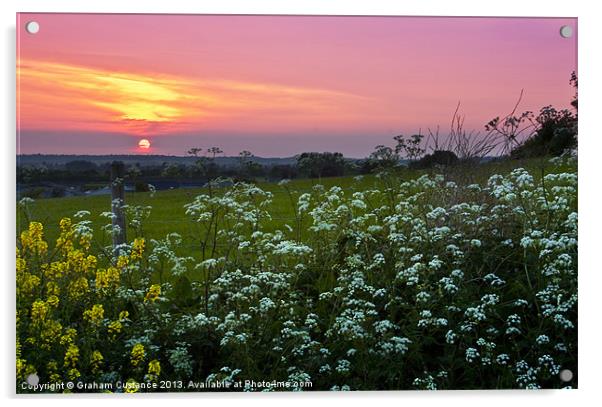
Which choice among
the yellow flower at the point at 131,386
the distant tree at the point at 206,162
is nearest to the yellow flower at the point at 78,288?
the yellow flower at the point at 131,386

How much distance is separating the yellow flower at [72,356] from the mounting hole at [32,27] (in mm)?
1908

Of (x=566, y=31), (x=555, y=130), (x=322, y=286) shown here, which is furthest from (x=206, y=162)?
(x=566, y=31)

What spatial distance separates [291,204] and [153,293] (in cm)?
104

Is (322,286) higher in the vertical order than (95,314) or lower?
higher

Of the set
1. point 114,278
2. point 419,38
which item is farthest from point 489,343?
point 114,278

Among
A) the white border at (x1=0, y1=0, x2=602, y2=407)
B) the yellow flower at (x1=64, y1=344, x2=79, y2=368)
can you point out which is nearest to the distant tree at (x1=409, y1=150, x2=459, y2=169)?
the white border at (x1=0, y1=0, x2=602, y2=407)

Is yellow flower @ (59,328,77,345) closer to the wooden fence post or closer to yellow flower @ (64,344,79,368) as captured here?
yellow flower @ (64,344,79,368)

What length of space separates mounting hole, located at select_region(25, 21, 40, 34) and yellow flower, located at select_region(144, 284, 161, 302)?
170cm

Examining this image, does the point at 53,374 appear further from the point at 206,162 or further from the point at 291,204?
the point at 291,204

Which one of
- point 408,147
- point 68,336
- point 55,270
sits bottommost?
point 68,336

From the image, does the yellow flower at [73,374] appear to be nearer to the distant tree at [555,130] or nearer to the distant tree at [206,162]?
the distant tree at [206,162]

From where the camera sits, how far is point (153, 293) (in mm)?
5891
